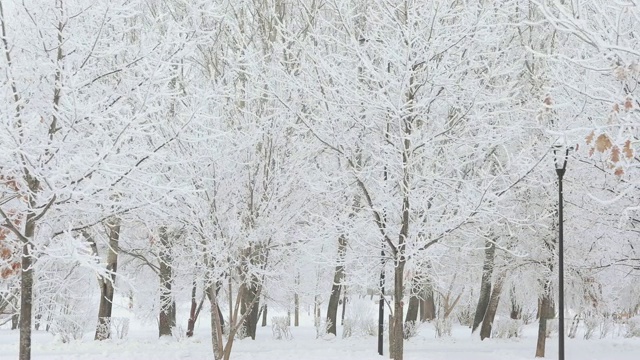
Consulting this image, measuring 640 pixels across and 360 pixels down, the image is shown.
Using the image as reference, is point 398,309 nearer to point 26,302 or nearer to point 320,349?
point 26,302

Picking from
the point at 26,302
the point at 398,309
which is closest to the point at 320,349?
the point at 398,309

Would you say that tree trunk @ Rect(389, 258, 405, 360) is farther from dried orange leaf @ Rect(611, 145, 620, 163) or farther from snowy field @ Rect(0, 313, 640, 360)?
dried orange leaf @ Rect(611, 145, 620, 163)

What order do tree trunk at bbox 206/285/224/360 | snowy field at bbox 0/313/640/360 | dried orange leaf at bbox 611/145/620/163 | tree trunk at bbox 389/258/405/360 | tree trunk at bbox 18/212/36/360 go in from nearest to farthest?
1. dried orange leaf at bbox 611/145/620/163
2. tree trunk at bbox 18/212/36/360
3. tree trunk at bbox 389/258/405/360
4. tree trunk at bbox 206/285/224/360
5. snowy field at bbox 0/313/640/360

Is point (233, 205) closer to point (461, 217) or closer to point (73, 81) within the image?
point (461, 217)

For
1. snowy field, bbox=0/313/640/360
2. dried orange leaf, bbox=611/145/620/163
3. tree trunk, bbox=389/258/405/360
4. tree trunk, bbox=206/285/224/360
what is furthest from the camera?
snowy field, bbox=0/313/640/360

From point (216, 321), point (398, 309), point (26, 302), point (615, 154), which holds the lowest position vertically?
point (216, 321)

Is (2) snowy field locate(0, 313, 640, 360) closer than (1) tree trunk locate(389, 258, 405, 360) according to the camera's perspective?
No

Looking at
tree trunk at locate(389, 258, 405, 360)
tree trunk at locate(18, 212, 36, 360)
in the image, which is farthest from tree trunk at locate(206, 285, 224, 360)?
tree trunk at locate(18, 212, 36, 360)

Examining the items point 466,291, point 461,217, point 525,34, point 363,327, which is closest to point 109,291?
point 363,327

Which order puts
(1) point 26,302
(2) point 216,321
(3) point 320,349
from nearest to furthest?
(1) point 26,302 → (2) point 216,321 → (3) point 320,349

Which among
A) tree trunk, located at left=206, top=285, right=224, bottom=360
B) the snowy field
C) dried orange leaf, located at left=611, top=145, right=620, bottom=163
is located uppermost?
dried orange leaf, located at left=611, top=145, right=620, bottom=163

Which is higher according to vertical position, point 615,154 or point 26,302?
point 615,154

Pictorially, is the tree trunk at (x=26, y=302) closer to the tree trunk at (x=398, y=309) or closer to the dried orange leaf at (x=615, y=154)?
the tree trunk at (x=398, y=309)

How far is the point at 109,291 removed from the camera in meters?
20.0
